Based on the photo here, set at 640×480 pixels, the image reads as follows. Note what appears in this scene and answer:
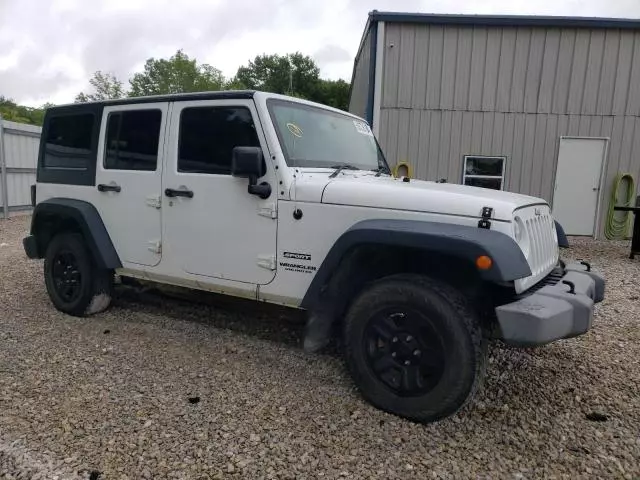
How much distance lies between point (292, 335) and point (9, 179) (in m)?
10.9

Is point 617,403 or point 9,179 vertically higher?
point 9,179

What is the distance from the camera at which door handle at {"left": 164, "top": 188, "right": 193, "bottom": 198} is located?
3.62 metres

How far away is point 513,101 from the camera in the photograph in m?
9.60

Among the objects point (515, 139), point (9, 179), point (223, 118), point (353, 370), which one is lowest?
point (353, 370)

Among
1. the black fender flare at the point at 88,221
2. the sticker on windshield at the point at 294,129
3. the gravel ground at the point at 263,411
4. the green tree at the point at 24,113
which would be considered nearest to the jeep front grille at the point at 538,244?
the gravel ground at the point at 263,411

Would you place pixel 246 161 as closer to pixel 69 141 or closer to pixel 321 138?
pixel 321 138

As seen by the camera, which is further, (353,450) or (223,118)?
(223,118)

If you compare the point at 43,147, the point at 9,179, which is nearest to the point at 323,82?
the point at 9,179

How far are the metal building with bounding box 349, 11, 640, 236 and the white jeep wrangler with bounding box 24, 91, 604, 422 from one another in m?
5.85

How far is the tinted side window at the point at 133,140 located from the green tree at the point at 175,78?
142 feet

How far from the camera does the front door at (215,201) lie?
3.32 meters

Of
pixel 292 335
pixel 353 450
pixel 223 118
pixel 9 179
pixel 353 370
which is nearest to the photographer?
pixel 353 450

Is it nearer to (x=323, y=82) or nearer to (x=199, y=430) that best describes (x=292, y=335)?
(x=199, y=430)

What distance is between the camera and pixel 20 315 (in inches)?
182
